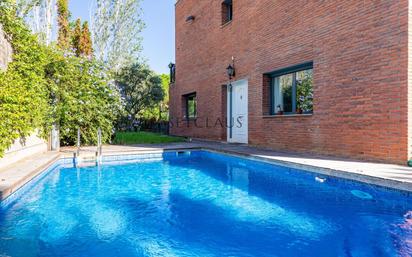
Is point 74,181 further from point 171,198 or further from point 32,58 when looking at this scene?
point 32,58

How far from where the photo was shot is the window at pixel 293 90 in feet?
25.4

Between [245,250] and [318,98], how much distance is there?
5.26 meters

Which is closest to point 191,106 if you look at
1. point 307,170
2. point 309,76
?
point 309,76

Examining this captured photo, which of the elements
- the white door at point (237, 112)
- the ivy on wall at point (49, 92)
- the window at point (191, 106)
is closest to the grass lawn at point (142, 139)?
the ivy on wall at point (49, 92)

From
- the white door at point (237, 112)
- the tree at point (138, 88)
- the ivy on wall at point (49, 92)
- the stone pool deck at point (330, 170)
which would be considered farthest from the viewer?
the tree at point (138, 88)

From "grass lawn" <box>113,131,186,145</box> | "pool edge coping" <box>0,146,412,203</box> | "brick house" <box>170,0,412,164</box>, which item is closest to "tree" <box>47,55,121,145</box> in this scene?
"grass lawn" <box>113,131,186,145</box>

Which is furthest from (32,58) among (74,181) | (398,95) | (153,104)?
(153,104)

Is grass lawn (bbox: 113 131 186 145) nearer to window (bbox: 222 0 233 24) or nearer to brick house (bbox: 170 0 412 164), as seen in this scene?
brick house (bbox: 170 0 412 164)

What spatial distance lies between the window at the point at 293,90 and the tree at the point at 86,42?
16902mm

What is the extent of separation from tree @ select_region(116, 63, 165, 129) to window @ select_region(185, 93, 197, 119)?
3.05 meters

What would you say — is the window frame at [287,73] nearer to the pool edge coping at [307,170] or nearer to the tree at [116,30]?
the pool edge coping at [307,170]

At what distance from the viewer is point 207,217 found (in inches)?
146

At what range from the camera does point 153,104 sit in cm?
1767

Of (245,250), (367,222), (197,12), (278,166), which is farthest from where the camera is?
(197,12)
